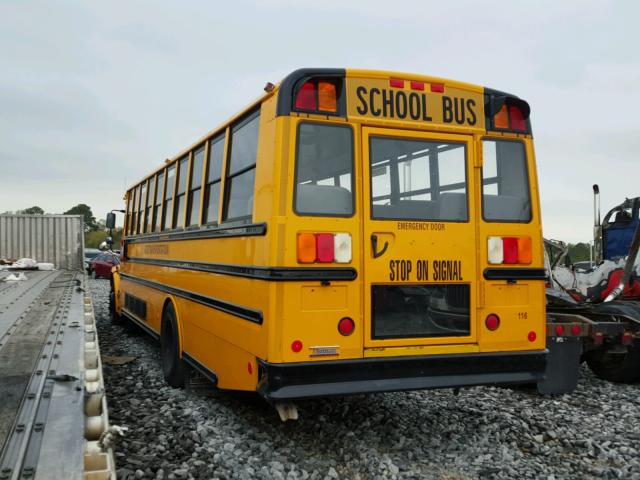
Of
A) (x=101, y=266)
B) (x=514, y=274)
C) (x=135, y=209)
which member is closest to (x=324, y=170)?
(x=514, y=274)

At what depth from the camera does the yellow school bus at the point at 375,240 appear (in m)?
3.92

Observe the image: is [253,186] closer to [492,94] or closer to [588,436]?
[492,94]

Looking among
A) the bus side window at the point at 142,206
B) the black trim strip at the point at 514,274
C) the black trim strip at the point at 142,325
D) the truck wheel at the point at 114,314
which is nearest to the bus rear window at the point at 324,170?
the black trim strip at the point at 514,274

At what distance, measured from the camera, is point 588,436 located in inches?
191

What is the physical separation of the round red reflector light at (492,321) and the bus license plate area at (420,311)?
144mm

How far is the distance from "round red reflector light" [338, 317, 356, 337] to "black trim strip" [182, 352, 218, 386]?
1.31 meters

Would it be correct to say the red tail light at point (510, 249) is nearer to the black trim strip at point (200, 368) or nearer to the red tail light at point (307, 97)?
the red tail light at point (307, 97)

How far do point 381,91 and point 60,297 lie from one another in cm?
626

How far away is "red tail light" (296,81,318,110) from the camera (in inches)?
158

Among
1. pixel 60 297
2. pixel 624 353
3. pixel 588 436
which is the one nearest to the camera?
pixel 588 436

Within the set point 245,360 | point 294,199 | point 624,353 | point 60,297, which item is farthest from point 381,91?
point 60,297

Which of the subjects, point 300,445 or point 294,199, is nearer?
point 294,199

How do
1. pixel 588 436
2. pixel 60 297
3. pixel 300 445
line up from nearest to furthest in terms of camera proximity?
pixel 300 445
pixel 588 436
pixel 60 297

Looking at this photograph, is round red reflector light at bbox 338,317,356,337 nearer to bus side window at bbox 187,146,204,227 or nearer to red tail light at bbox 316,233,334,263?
red tail light at bbox 316,233,334,263
